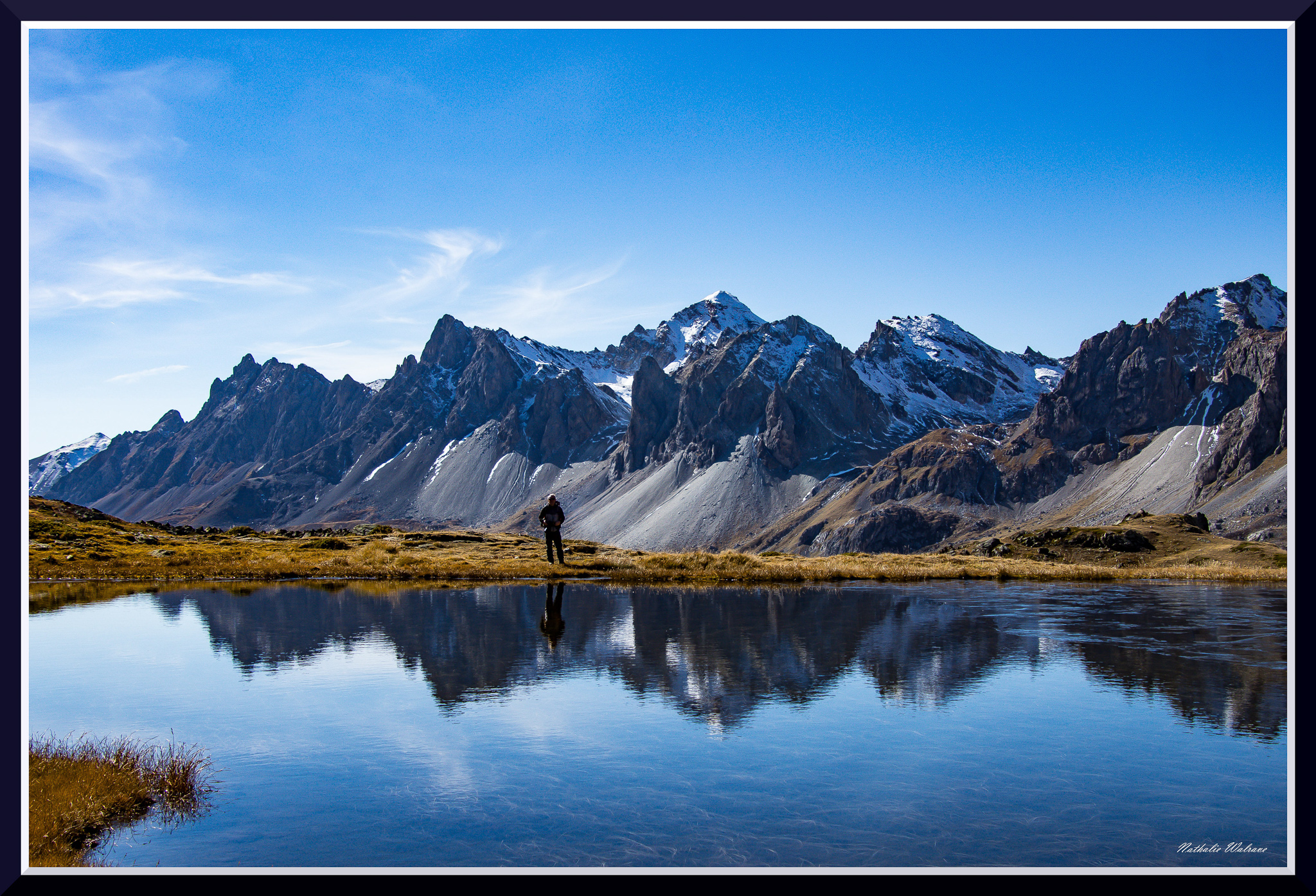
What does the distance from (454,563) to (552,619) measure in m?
21.0

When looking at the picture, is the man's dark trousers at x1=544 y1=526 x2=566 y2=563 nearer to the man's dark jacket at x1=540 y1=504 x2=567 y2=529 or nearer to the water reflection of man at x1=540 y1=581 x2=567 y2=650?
the man's dark jacket at x1=540 y1=504 x2=567 y2=529

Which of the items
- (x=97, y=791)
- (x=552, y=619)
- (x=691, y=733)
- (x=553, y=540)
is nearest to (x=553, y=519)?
(x=553, y=540)

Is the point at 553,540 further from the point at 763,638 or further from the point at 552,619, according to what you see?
the point at 763,638

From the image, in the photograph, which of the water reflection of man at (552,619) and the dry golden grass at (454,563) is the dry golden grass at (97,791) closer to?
the water reflection of man at (552,619)

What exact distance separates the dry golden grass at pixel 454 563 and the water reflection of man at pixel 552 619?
8.15 meters

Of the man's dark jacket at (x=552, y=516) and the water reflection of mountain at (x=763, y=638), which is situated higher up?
the man's dark jacket at (x=552, y=516)

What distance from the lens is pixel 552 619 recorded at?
3142 cm

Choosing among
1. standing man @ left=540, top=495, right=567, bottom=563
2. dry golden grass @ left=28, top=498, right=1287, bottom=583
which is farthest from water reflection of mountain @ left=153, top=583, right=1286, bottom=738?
dry golden grass @ left=28, top=498, right=1287, bottom=583

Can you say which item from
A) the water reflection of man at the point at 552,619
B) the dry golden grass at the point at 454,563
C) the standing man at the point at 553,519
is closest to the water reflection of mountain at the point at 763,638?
the water reflection of man at the point at 552,619

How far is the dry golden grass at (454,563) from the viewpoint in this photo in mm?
48219

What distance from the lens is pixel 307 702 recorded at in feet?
63.3

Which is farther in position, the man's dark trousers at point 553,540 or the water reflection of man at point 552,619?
the man's dark trousers at point 553,540

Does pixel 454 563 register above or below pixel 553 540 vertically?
below
